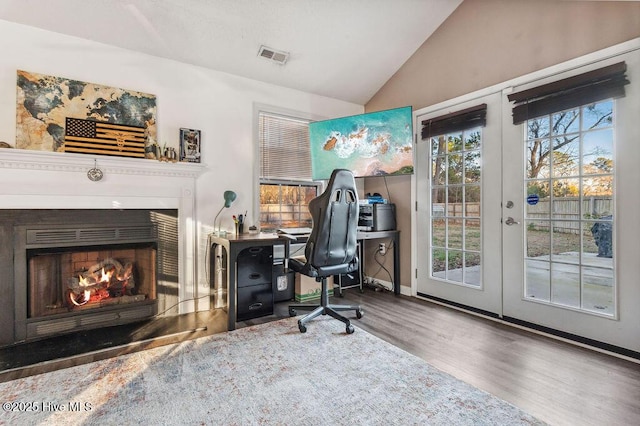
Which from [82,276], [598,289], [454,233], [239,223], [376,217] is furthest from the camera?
[376,217]

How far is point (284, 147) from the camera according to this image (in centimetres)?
364

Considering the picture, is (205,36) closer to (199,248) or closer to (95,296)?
(199,248)

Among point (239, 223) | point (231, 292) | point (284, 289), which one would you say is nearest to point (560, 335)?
point (284, 289)

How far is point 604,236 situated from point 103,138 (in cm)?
387

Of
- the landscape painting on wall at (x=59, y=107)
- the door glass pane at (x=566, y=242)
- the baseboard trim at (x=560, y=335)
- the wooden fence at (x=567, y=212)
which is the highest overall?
the landscape painting on wall at (x=59, y=107)

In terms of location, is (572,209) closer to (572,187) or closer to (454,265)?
(572,187)

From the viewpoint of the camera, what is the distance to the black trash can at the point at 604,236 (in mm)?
2154

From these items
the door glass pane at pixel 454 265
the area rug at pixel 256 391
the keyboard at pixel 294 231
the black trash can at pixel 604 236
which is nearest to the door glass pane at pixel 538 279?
the black trash can at pixel 604 236

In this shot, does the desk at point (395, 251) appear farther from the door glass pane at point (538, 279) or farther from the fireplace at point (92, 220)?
the fireplace at point (92, 220)

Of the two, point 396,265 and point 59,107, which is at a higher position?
point 59,107

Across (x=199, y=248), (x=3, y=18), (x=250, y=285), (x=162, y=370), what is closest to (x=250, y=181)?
(x=199, y=248)

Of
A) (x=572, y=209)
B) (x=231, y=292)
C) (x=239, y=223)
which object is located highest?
(x=572, y=209)

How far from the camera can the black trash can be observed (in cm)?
215

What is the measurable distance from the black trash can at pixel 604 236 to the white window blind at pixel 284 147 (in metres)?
2.71
